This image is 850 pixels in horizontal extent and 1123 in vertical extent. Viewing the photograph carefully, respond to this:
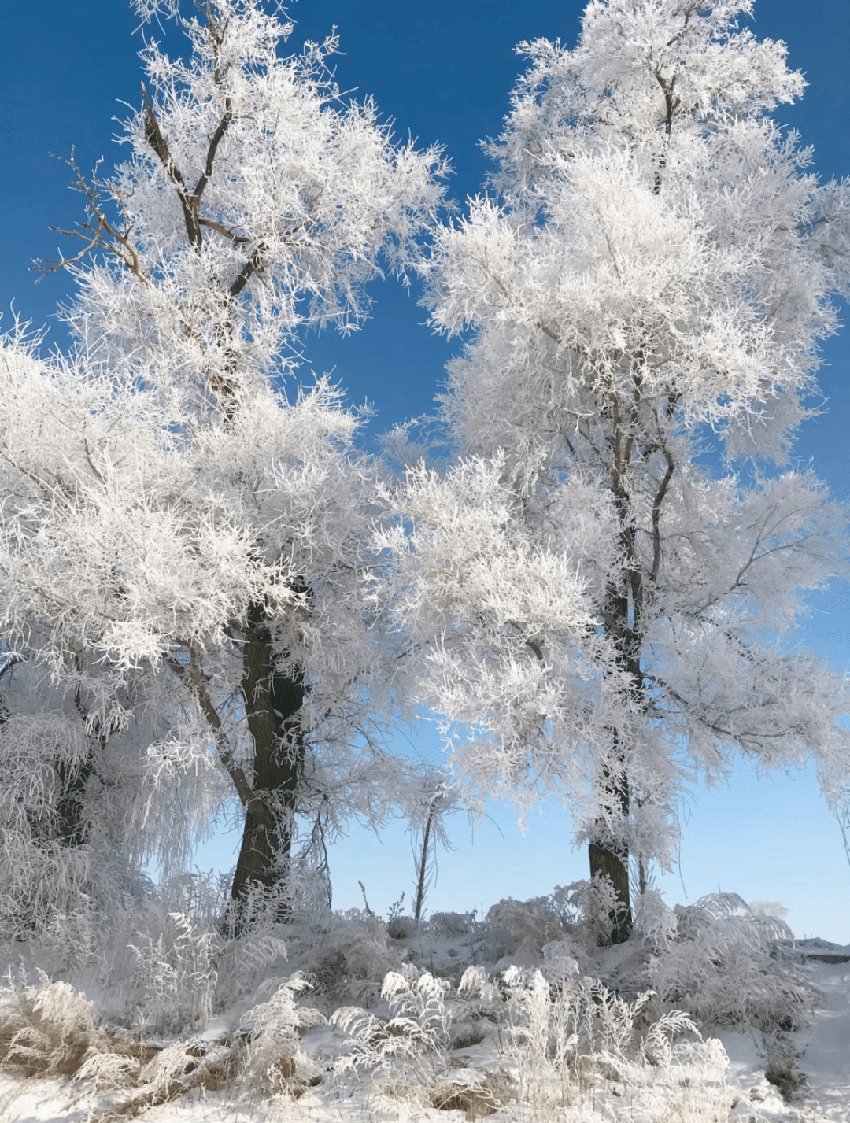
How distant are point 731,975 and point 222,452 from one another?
6.55 metres

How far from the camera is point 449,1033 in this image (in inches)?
238

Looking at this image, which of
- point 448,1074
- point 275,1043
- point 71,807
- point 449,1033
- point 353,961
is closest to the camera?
point 448,1074

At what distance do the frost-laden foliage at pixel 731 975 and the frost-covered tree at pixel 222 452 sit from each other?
4.06 metres

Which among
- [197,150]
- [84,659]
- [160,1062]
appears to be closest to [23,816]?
[84,659]

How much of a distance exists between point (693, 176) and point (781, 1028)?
27.5 feet

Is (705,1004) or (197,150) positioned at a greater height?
(197,150)

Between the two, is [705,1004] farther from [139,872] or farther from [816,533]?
[139,872]

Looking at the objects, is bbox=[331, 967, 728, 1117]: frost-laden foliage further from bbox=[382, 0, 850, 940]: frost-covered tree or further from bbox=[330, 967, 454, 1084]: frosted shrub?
bbox=[382, 0, 850, 940]: frost-covered tree

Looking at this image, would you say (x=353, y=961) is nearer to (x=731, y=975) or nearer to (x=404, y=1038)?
(x=404, y=1038)

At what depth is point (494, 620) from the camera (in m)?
8.29

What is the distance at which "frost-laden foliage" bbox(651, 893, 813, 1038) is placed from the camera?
6.30 m

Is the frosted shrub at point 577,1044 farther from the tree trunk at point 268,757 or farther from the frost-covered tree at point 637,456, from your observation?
the tree trunk at point 268,757

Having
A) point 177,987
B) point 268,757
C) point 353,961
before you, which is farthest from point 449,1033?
point 268,757

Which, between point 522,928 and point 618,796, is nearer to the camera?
point 522,928
